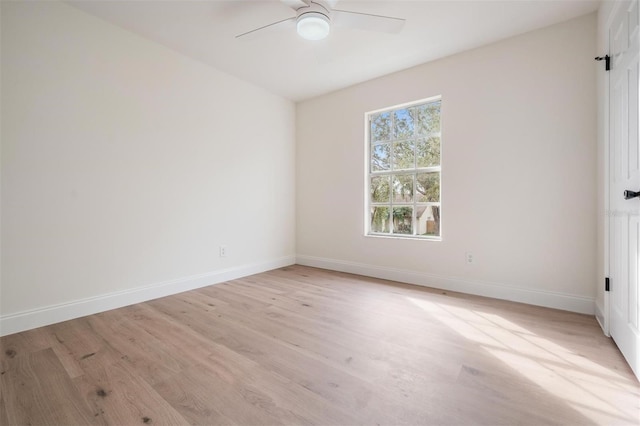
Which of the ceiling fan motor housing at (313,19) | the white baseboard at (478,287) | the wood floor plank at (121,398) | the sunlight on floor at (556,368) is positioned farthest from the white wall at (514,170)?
the wood floor plank at (121,398)

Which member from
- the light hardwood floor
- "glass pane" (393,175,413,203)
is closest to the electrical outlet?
the light hardwood floor

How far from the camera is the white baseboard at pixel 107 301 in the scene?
215cm

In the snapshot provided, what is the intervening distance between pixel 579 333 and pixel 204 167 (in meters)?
3.93

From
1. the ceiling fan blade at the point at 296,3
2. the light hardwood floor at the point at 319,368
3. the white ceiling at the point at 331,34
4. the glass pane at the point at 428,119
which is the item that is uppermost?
the white ceiling at the point at 331,34

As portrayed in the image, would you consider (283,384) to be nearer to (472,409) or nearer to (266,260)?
(472,409)

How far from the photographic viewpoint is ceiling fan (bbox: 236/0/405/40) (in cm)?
206

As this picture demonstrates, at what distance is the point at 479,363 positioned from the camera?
1.69 meters

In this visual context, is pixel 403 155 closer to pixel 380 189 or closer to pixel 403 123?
pixel 403 123

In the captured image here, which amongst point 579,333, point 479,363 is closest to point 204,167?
point 479,363

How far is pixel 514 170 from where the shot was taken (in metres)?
2.81

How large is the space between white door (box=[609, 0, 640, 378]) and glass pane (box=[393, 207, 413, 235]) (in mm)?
1861

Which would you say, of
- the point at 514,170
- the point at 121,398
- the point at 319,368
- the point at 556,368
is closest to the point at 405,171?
the point at 514,170

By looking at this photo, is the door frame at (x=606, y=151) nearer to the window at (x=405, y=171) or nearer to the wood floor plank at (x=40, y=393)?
the window at (x=405, y=171)

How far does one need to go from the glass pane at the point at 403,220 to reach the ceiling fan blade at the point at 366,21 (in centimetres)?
212
